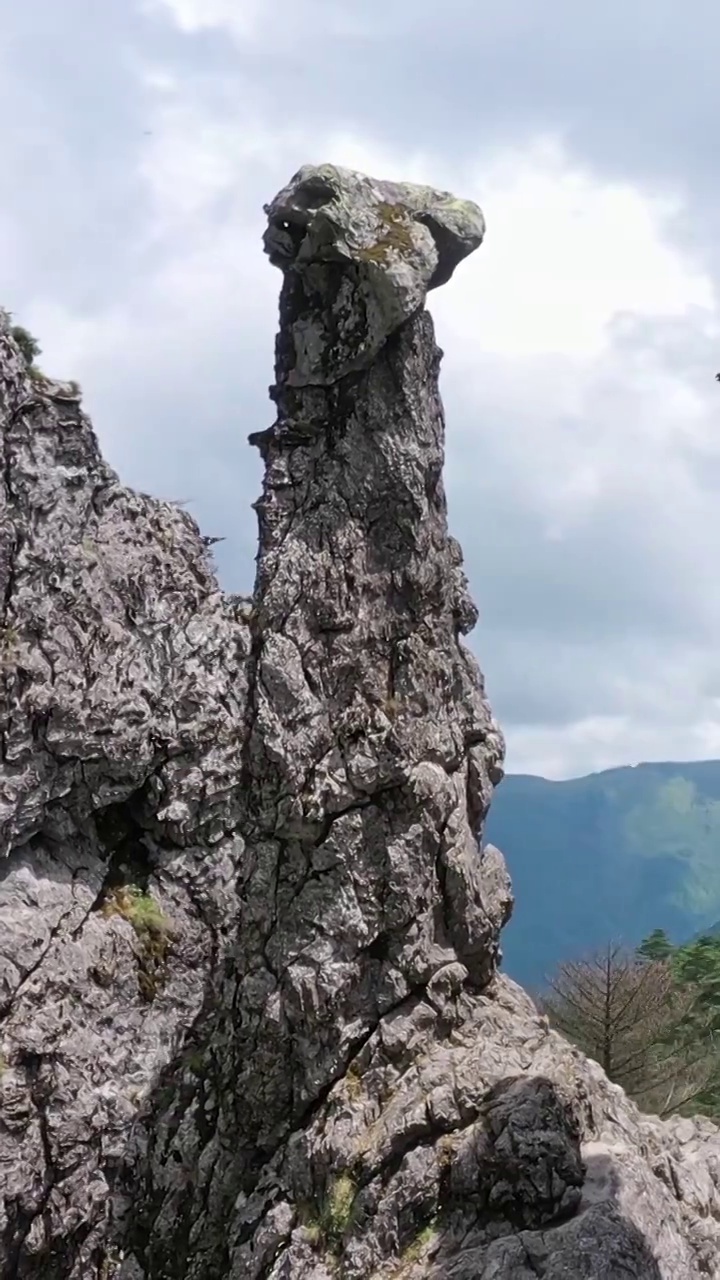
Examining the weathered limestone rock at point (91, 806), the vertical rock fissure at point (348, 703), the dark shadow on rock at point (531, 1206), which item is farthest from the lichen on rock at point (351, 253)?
the dark shadow on rock at point (531, 1206)

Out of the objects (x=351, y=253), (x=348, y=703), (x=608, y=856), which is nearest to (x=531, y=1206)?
(x=348, y=703)

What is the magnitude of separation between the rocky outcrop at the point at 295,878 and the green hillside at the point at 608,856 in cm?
11592

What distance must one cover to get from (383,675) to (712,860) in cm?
13272

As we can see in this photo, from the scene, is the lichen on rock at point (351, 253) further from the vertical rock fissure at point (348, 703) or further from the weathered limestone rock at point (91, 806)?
the weathered limestone rock at point (91, 806)

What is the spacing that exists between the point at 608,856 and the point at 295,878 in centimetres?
12995

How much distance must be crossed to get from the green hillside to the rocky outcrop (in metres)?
116

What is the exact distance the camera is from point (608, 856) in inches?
5266

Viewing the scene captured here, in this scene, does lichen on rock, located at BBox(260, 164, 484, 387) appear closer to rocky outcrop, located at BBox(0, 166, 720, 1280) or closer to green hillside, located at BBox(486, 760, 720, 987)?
rocky outcrop, located at BBox(0, 166, 720, 1280)

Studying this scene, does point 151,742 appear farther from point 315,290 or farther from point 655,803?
point 655,803

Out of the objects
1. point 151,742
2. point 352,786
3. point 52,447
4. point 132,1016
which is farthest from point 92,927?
point 52,447

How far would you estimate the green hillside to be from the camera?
127 meters

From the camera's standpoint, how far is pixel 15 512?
412 inches

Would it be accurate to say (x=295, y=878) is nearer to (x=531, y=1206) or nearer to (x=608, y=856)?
(x=531, y=1206)

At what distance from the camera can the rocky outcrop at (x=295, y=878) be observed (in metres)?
9.20
